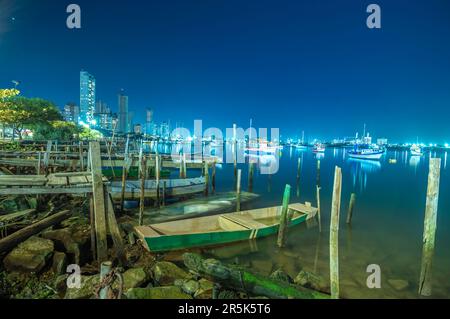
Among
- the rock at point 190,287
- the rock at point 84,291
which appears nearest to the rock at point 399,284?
the rock at point 190,287

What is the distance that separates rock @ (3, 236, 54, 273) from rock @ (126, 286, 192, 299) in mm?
2964

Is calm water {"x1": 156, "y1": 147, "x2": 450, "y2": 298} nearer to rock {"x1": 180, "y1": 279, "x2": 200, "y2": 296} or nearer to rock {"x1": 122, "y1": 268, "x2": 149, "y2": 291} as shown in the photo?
rock {"x1": 180, "y1": 279, "x2": 200, "y2": 296}

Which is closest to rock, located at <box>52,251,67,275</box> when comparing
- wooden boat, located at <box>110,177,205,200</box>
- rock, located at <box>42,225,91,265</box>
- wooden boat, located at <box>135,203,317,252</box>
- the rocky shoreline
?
the rocky shoreline

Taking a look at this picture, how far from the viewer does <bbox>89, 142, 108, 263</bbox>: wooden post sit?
297 inches

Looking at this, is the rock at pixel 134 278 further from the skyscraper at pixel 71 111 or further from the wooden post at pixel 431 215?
the skyscraper at pixel 71 111

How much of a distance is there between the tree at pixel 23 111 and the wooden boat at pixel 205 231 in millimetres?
23079

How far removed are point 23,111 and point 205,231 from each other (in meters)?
27.8

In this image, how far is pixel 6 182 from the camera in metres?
8.22

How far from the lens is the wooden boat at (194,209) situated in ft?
43.9

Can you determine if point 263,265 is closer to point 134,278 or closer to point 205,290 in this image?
point 205,290

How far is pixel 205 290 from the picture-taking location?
21.8 ft

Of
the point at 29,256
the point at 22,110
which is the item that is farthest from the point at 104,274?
the point at 22,110
